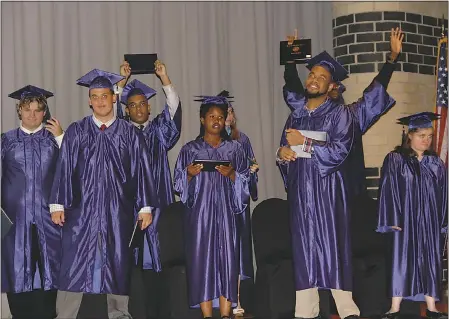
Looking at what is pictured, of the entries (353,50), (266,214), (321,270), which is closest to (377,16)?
(353,50)

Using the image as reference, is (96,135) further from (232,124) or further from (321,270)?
(321,270)

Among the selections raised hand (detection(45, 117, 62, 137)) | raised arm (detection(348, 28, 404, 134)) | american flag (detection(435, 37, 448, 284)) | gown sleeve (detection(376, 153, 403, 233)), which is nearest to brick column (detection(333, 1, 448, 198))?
american flag (detection(435, 37, 448, 284))

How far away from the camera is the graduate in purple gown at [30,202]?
6.85 meters

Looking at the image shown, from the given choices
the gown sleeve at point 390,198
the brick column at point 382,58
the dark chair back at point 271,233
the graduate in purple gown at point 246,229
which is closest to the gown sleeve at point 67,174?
the graduate in purple gown at point 246,229

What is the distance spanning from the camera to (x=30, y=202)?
6875mm

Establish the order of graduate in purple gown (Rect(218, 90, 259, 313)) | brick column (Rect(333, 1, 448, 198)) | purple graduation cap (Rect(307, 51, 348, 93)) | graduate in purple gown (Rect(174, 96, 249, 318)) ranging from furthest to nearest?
brick column (Rect(333, 1, 448, 198)) < graduate in purple gown (Rect(218, 90, 259, 313)) < purple graduation cap (Rect(307, 51, 348, 93)) < graduate in purple gown (Rect(174, 96, 249, 318))

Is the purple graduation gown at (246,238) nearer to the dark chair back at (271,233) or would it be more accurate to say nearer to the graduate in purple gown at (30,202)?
the dark chair back at (271,233)

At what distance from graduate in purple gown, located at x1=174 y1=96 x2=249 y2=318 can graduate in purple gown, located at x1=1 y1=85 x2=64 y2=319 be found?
1.07 metres

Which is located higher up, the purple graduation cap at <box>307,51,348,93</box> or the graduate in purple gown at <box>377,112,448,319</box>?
the purple graduation cap at <box>307,51,348,93</box>

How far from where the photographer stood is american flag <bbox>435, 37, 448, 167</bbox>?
8.24m

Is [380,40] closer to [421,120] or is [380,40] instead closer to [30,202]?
[421,120]

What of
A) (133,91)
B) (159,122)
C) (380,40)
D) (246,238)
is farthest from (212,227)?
(380,40)

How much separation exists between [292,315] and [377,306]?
77cm

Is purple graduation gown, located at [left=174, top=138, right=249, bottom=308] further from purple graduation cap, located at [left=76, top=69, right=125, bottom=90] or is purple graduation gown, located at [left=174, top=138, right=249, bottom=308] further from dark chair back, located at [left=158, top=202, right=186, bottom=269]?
purple graduation cap, located at [left=76, top=69, right=125, bottom=90]
